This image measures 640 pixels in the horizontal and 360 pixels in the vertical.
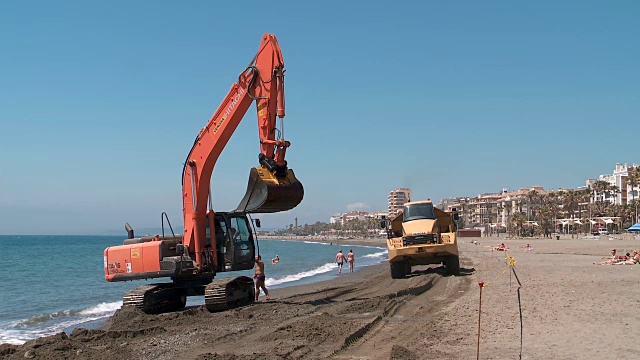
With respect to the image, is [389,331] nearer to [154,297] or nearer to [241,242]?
[241,242]

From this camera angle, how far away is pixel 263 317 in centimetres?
1338

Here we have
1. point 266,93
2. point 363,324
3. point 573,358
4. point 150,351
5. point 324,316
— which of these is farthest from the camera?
point 266,93

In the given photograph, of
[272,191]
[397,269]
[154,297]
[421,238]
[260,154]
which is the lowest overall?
[397,269]

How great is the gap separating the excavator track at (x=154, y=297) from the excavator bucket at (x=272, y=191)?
375cm

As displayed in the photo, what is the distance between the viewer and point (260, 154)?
14047mm

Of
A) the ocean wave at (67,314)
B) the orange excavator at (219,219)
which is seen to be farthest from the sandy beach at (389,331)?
the ocean wave at (67,314)

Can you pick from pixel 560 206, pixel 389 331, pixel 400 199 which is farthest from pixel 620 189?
pixel 389 331

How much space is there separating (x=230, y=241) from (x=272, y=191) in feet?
8.55

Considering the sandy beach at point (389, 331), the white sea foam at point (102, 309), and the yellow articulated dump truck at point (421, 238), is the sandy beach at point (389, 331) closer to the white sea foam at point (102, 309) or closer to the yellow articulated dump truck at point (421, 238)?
the yellow articulated dump truck at point (421, 238)

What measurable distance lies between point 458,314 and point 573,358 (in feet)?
14.5

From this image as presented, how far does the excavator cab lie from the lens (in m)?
15.5

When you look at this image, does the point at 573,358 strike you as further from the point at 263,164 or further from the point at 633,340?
the point at 263,164

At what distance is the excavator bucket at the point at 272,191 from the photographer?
13.6 metres

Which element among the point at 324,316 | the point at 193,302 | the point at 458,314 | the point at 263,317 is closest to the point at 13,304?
the point at 193,302
